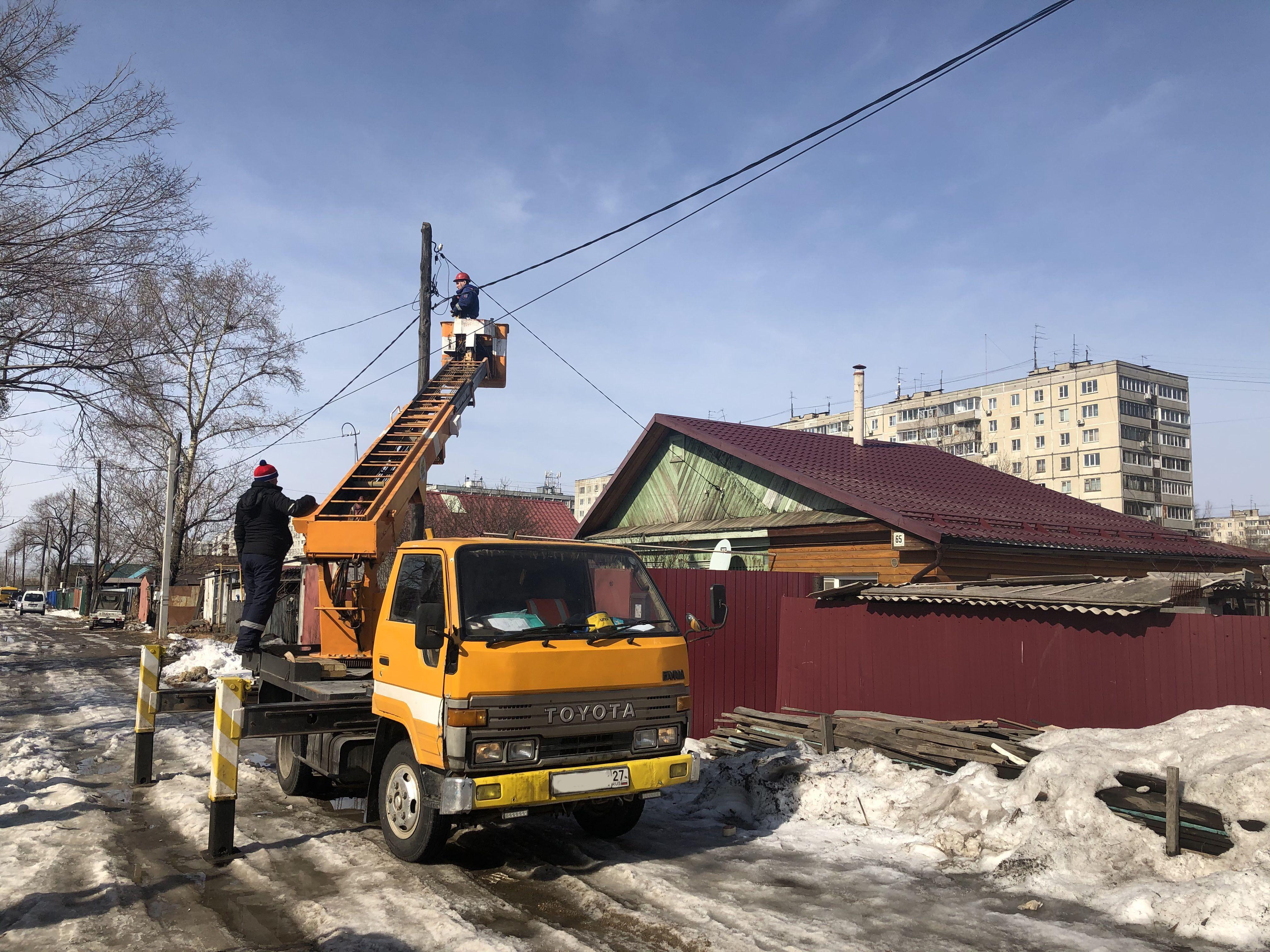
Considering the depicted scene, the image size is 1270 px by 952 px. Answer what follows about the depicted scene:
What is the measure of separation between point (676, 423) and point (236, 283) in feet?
64.9

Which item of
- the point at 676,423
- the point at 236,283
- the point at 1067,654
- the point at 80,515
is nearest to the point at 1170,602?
the point at 1067,654

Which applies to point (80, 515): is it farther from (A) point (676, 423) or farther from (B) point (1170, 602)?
(B) point (1170, 602)

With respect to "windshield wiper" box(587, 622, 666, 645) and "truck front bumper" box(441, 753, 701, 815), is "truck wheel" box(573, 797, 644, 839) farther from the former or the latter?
"windshield wiper" box(587, 622, 666, 645)

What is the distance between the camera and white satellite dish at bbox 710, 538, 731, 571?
16.6 meters

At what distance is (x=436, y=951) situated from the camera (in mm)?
4531

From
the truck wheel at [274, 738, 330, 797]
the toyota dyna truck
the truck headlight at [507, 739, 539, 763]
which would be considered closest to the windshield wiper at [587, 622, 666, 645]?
the toyota dyna truck

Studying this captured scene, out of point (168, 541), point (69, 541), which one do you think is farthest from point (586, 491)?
point (168, 541)

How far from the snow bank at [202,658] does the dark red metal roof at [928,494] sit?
854 cm

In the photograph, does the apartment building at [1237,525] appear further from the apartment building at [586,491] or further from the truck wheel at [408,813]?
the truck wheel at [408,813]

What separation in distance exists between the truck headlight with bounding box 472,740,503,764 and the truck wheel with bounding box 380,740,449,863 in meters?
0.47

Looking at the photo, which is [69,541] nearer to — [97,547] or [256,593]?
[97,547]

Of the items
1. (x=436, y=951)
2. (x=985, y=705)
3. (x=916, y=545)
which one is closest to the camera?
(x=436, y=951)

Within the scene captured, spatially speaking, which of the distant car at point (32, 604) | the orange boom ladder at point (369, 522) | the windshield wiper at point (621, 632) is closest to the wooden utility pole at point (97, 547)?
the distant car at point (32, 604)

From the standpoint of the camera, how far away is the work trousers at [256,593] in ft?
26.7
